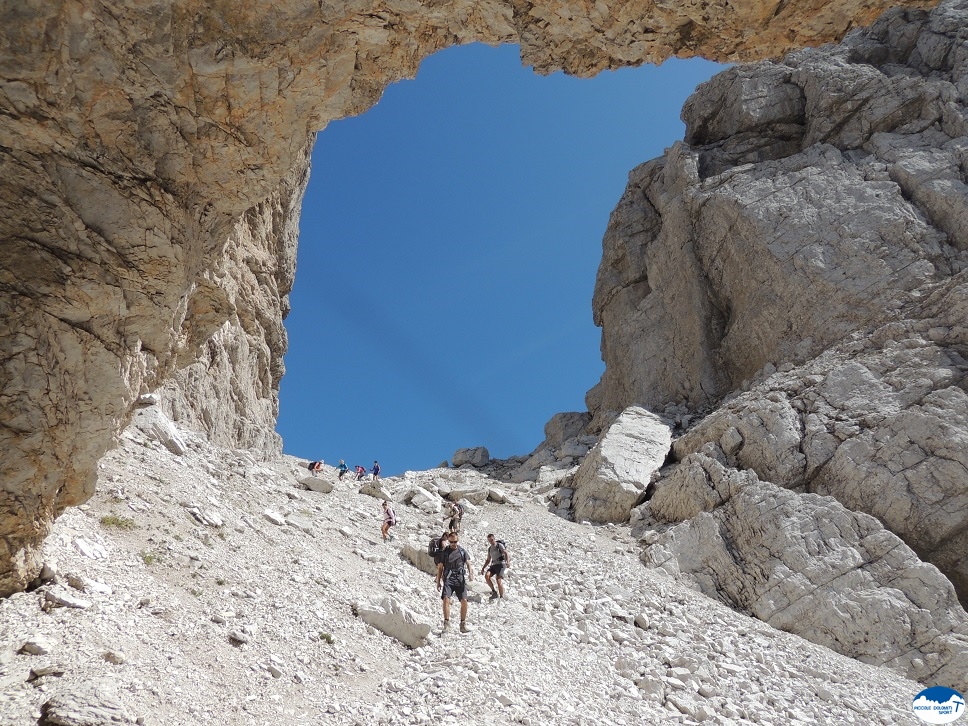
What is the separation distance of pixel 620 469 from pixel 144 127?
25.5 metres

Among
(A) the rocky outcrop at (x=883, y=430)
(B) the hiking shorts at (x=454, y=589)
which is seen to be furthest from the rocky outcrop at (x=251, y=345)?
(A) the rocky outcrop at (x=883, y=430)

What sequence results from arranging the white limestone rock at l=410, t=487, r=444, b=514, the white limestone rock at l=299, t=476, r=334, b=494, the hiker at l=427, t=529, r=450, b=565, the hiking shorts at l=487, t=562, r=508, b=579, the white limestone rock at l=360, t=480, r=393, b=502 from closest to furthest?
the hiker at l=427, t=529, r=450, b=565, the hiking shorts at l=487, t=562, r=508, b=579, the white limestone rock at l=299, t=476, r=334, b=494, the white limestone rock at l=360, t=480, r=393, b=502, the white limestone rock at l=410, t=487, r=444, b=514

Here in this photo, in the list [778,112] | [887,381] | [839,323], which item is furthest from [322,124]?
[778,112]

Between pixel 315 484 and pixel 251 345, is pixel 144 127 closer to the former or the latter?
pixel 315 484

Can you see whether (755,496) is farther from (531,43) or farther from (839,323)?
(531,43)

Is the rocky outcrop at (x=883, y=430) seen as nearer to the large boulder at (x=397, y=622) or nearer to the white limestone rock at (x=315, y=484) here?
the white limestone rock at (x=315, y=484)

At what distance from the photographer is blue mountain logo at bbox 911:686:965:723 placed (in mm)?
14344

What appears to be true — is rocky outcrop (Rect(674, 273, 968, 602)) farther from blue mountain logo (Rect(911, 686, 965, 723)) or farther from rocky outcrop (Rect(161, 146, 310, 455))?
rocky outcrop (Rect(161, 146, 310, 455))

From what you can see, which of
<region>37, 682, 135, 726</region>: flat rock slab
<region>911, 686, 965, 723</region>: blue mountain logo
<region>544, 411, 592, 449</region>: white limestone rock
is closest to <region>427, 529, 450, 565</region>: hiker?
<region>37, 682, 135, 726</region>: flat rock slab

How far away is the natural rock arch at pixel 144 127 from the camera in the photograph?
654 cm

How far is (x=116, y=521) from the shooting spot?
10289 mm

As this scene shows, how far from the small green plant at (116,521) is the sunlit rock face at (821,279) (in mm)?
23031

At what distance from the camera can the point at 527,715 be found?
29.0ft

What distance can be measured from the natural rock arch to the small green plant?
2686mm
